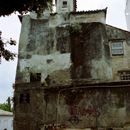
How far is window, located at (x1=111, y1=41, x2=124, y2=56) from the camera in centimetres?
2367

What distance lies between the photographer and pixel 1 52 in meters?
10.3

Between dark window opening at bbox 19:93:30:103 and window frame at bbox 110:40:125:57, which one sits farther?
window frame at bbox 110:40:125:57

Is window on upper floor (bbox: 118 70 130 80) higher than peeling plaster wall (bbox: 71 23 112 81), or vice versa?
peeling plaster wall (bbox: 71 23 112 81)

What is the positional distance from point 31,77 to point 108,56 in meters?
6.12

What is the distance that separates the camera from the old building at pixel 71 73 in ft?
63.9

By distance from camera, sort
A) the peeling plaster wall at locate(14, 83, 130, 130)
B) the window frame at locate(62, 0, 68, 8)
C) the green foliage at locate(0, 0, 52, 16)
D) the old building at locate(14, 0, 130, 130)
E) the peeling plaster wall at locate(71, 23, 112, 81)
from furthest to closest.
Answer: the window frame at locate(62, 0, 68, 8)
the peeling plaster wall at locate(71, 23, 112, 81)
the old building at locate(14, 0, 130, 130)
the peeling plaster wall at locate(14, 83, 130, 130)
the green foliage at locate(0, 0, 52, 16)

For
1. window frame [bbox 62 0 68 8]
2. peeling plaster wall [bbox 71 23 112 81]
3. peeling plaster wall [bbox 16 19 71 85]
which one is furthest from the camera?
window frame [bbox 62 0 68 8]

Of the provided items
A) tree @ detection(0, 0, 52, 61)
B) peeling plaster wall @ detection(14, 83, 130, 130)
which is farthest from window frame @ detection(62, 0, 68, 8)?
tree @ detection(0, 0, 52, 61)

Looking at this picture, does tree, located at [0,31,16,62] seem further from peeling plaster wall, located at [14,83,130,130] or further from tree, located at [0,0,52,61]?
peeling plaster wall, located at [14,83,130,130]

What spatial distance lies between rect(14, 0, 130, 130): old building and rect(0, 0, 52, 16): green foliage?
413 inches

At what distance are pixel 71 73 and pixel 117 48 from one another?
168 inches

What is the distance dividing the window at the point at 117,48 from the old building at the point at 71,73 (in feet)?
0.25

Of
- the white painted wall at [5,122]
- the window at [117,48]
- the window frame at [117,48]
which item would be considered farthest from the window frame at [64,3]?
the white painted wall at [5,122]

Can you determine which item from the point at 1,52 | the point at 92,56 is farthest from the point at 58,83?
the point at 1,52
